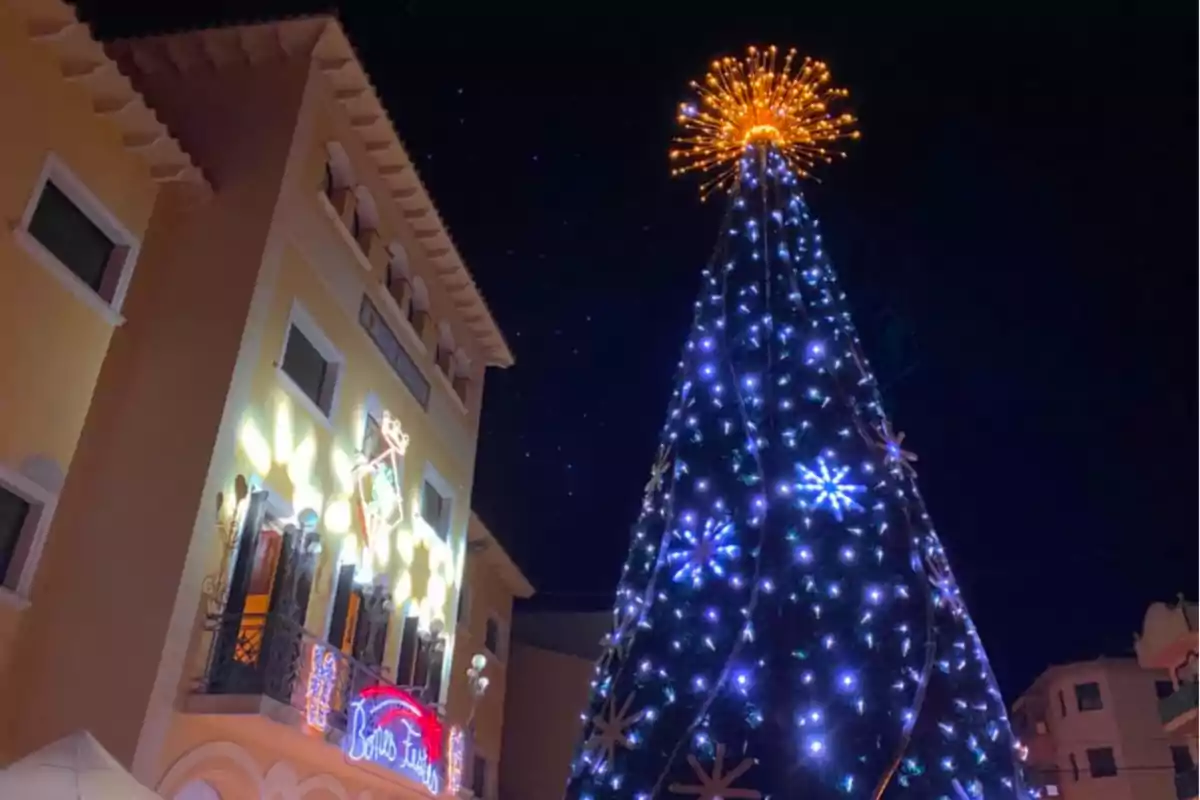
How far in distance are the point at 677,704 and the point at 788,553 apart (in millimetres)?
1611

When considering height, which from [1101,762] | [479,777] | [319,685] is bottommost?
[479,777]

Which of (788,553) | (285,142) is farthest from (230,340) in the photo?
(788,553)

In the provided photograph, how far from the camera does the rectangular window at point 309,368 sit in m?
11.4

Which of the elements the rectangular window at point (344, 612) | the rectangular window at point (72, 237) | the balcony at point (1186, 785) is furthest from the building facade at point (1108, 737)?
the rectangular window at point (72, 237)

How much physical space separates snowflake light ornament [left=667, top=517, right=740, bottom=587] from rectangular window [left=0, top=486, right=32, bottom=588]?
5.86 meters

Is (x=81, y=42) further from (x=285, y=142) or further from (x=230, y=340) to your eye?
(x=230, y=340)

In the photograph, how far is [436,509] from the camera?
1568 centimetres

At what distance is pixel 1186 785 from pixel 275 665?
27.6 m

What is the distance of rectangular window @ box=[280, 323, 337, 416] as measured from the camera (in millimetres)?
11406

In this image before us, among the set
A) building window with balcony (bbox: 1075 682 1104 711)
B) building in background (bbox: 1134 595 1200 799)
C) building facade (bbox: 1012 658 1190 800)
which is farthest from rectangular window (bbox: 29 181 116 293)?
building window with balcony (bbox: 1075 682 1104 711)

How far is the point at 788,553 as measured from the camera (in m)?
8.35

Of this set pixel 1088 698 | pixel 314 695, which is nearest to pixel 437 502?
pixel 314 695

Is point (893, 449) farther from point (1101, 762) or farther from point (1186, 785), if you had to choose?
point (1101, 762)

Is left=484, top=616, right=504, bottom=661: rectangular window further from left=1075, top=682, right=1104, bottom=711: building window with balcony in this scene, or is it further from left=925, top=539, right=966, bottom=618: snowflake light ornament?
left=1075, top=682, right=1104, bottom=711: building window with balcony
